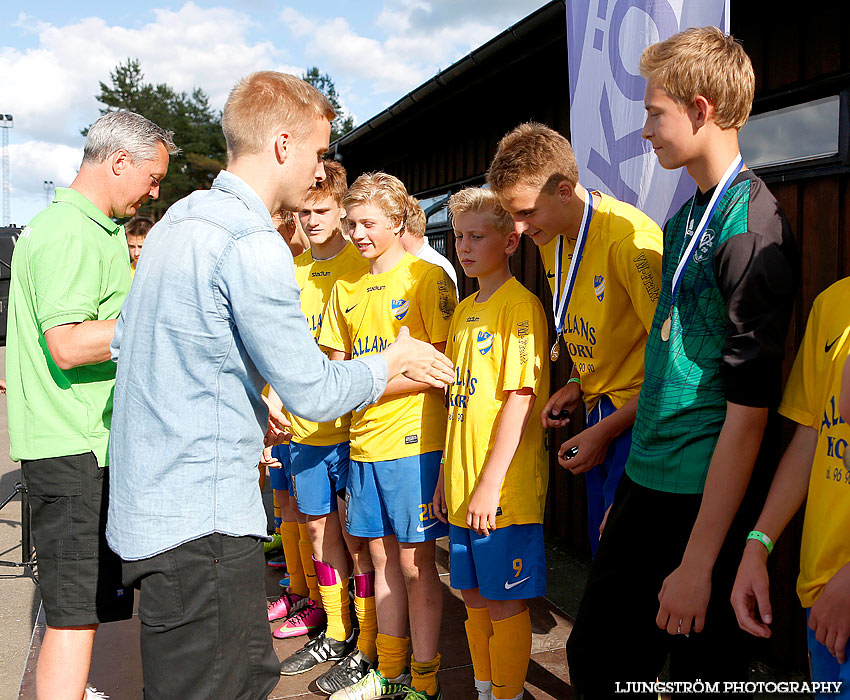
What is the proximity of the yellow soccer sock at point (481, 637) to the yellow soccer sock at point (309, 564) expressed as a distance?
1.35 m

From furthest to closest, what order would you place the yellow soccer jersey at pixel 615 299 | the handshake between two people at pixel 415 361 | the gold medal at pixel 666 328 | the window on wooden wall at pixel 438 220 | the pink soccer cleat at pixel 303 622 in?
the window on wooden wall at pixel 438 220 → the pink soccer cleat at pixel 303 622 → the yellow soccer jersey at pixel 615 299 → the handshake between two people at pixel 415 361 → the gold medal at pixel 666 328

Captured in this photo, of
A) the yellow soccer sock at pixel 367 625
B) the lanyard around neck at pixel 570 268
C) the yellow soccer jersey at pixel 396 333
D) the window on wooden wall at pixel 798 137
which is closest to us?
the lanyard around neck at pixel 570 268

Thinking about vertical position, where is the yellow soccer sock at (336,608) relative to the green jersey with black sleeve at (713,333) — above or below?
below

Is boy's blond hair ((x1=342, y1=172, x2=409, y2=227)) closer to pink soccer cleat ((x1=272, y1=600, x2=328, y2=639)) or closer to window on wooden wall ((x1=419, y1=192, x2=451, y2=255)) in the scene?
pink soccer cleat ((x1=272, y1=600, x2=328, y2=639))

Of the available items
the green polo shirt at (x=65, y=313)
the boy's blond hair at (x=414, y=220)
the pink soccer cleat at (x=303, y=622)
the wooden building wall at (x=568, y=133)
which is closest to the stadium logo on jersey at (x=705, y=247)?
the wooden building wall at (x=568, y=133)

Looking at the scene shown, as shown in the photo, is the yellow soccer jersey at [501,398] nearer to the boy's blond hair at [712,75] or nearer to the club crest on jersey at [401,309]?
the club crest on jersey at [401,309]

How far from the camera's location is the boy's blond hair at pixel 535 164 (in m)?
2.46

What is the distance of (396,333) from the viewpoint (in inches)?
123

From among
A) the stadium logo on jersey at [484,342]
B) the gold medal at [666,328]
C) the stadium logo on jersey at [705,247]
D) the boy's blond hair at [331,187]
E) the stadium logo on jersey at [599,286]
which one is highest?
the boy's blond hair at [331,187]

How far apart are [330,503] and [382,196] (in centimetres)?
155

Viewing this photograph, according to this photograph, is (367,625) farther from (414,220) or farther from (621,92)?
(621,92)

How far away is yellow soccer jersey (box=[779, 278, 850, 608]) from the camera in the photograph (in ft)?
5.24

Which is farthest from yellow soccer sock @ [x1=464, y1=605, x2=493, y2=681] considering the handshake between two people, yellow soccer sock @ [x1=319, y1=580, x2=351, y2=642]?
the handshake between two people

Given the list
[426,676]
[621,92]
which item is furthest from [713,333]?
[426,676]
